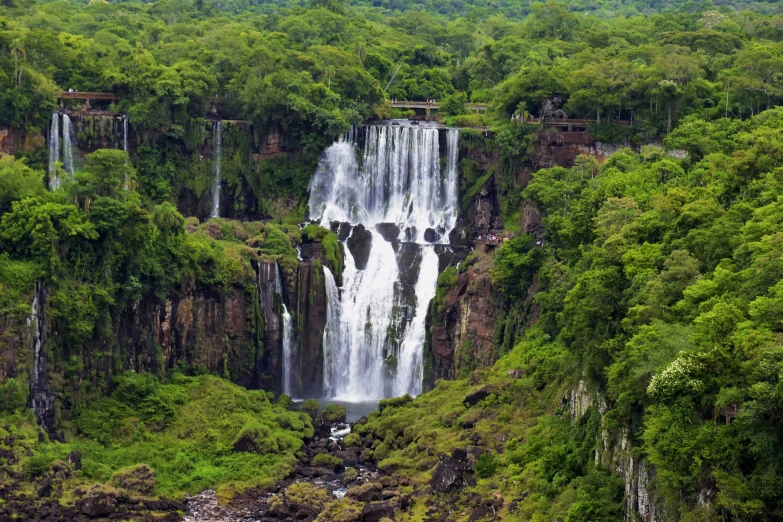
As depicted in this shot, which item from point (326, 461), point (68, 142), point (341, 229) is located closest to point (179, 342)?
point (326, 461)

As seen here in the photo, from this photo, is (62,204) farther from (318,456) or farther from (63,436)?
(318,456)

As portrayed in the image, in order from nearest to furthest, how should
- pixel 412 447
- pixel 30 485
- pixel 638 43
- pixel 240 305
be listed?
pixel 30 485, pixel 412 447, pixel 240 305, pixel 638 43

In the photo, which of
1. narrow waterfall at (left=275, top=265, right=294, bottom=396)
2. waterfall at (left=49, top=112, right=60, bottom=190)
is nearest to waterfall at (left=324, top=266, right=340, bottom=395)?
narrow waterfall at (left=275, top=265, right=294, bottom=396)

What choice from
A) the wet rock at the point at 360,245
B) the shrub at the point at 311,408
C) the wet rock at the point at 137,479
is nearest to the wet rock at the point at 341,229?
the wet rock at the point at 360,245

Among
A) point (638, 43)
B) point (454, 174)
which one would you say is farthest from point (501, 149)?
point (638, 43)

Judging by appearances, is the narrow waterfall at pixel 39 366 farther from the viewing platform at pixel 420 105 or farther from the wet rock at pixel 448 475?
the viewing platform at pixel 420 105

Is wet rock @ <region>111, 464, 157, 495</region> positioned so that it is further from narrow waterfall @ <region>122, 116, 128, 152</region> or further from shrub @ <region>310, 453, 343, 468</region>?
narrow waterfall @ <region>122, 116, 128, 152</region>

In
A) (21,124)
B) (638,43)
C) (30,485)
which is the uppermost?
(638,43)
